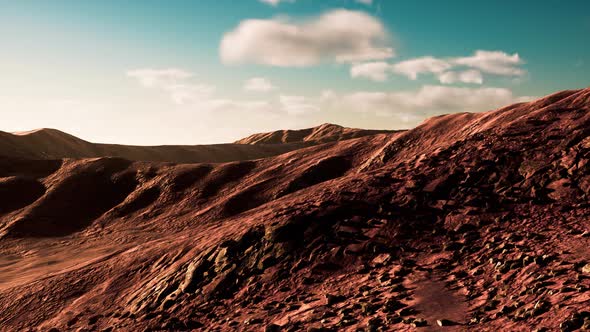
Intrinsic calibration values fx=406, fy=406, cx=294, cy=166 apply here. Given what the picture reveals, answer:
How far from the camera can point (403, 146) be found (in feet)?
140

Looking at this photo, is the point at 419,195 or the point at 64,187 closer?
the point at 419,195

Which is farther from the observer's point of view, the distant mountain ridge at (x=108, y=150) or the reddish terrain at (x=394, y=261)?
the distant mountain ridge at (x=108, y=150)

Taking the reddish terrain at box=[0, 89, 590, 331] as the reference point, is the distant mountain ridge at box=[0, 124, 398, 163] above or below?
above

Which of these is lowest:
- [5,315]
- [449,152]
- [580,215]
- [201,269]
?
[5,315]

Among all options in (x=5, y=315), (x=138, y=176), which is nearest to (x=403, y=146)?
(x=5, y=315)

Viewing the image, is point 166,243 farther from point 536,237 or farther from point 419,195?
point 536,237

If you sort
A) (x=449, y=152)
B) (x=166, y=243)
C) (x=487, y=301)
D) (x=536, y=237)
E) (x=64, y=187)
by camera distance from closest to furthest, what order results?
(x=487, y=301)
(x=536, y=237)
(x=449, y=152)
(x=166, y=243)
(x=64, y=187)

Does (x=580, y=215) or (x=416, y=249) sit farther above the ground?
Result: (x=580, y=215)

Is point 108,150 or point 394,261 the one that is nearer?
point 394,261

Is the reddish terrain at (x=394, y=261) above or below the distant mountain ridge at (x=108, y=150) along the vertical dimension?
below

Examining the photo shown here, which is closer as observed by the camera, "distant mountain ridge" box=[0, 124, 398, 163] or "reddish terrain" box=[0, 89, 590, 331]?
"reddish terrain" box=[0, 89, 590, 331]

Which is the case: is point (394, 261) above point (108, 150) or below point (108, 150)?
below

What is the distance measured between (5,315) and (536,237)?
86.4ft

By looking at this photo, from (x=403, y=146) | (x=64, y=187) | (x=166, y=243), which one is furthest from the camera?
(x=64, y=187)
